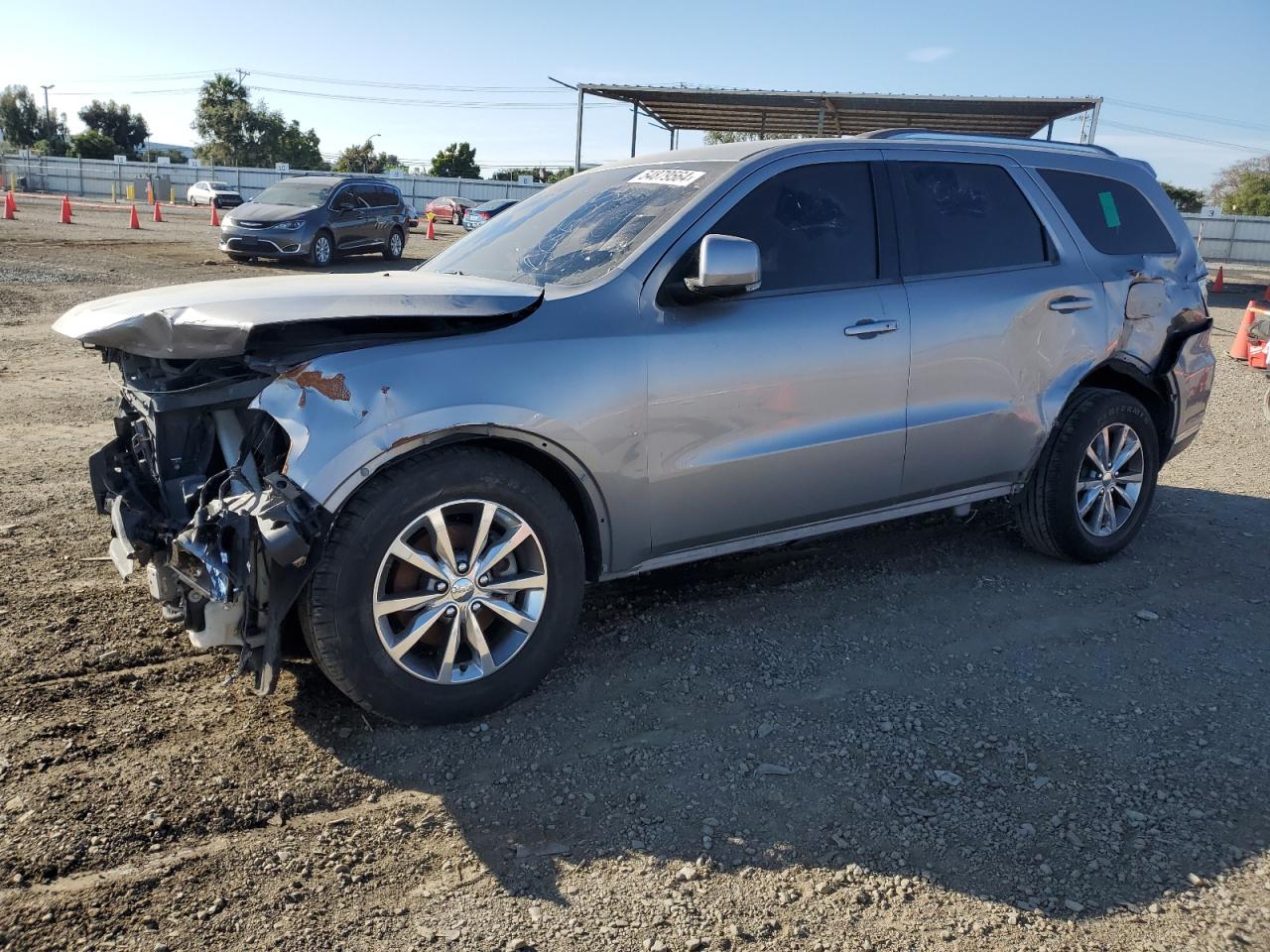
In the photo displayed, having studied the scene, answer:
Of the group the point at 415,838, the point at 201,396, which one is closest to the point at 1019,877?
the point at 415,838

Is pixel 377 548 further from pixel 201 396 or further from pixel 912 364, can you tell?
pixel 912 364

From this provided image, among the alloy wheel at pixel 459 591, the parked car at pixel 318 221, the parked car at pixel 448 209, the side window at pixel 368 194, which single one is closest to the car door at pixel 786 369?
the alloy wheel at pixel 459 591

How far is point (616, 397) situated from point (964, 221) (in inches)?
82.6

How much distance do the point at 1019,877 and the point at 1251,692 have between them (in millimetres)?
1743

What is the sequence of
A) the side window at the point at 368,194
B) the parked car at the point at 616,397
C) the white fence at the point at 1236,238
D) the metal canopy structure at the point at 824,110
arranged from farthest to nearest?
the white fence at the point at 1236,238 → the side window at the point at 368,194 → the metal canopy structure at the point at 824,110 → the parked car at the point at 616,397

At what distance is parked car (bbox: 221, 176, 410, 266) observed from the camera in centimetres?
1878

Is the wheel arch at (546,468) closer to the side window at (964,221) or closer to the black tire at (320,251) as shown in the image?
the side window at (964,221)

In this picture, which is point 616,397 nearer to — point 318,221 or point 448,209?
point 318,221

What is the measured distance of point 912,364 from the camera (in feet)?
14.1

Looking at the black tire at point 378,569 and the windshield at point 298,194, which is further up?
the windshield at point 298,194

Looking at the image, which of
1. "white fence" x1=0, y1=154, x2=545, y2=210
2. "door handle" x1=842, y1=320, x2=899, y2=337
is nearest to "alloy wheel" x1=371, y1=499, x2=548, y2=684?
"door handle" x1=842, y1=320, x2=899, y2=337

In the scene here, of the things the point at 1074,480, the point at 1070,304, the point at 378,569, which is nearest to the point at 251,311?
the point at 378,569

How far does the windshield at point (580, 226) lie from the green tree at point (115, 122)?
95668 millimetres

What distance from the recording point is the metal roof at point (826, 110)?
60.8ft
